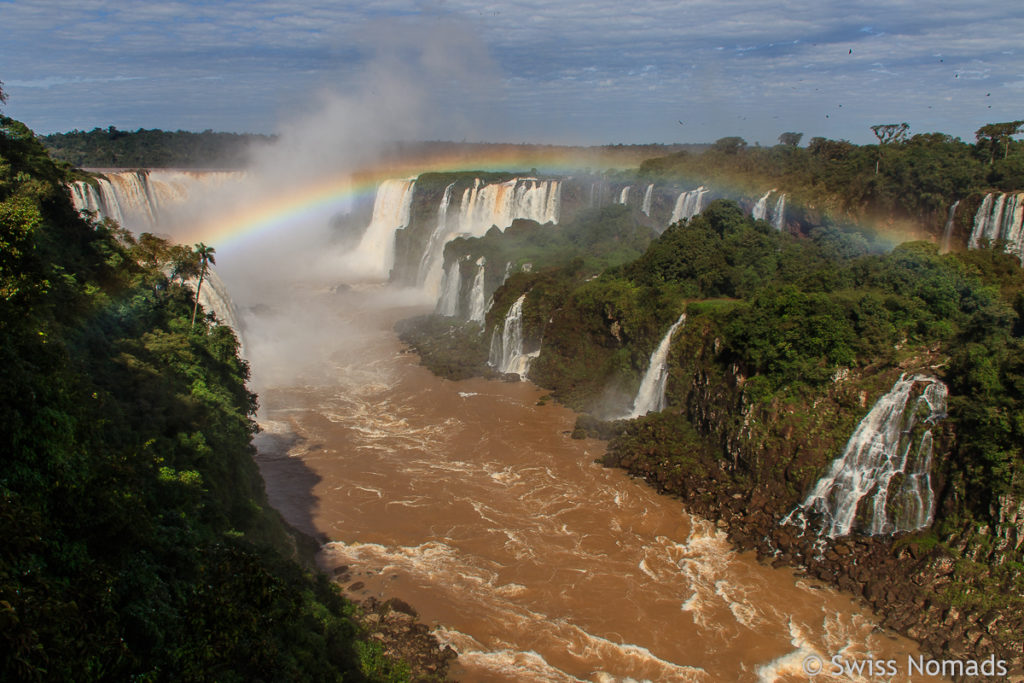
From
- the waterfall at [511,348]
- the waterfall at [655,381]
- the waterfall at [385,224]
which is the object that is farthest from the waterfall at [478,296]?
the waterfall at [385,224]

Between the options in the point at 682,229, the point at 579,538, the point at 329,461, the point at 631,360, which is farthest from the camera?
the point at 682,229

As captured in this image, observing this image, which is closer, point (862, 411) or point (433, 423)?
point (862, 411)

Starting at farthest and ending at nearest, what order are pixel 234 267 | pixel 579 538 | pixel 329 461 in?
1. pixel 234 267
2. pixel 329 461
3. pixel 579 538

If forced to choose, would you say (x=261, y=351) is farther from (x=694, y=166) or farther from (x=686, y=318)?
(x=694, y=166)

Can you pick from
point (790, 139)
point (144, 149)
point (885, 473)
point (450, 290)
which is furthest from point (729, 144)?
point (144, 149)

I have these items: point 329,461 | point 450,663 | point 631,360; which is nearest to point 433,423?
point 329,461

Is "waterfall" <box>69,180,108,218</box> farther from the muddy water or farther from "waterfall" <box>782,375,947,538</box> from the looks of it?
"waterfall" <box>782,375,947,538</box>

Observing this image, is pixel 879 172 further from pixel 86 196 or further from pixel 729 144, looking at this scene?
pixel 86 196
